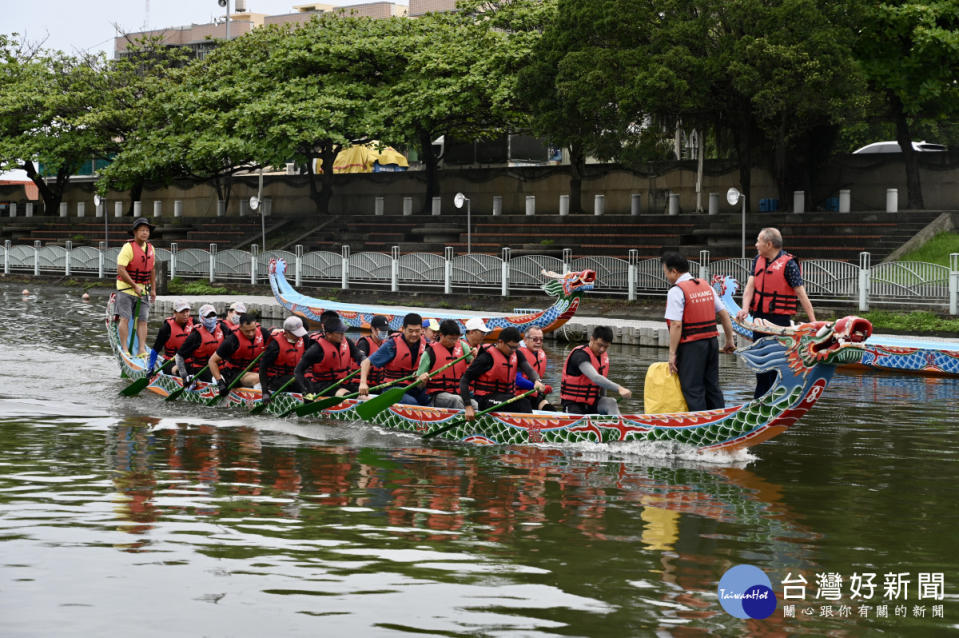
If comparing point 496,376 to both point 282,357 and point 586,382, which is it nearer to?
point 586,382

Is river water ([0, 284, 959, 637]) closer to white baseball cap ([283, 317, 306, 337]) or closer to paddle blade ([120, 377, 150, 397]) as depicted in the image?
white baseball cap ([283, 317, 306, 337])

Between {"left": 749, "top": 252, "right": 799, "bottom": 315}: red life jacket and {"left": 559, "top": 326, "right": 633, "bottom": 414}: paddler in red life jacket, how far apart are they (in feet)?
5.76

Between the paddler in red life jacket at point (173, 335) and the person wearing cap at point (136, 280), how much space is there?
73cm

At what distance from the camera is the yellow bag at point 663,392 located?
1127cm

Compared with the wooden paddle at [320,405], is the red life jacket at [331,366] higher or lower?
higher

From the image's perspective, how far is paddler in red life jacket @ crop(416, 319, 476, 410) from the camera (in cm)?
1304

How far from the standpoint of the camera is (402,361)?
1352cm

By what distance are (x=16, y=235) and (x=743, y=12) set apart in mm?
36464

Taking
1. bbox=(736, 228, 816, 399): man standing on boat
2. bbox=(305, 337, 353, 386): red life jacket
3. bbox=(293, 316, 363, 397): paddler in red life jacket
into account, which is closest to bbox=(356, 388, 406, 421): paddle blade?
bbox=(293, 316, 363, 397): paddler in red life jacket

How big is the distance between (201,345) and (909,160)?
22.6 metres

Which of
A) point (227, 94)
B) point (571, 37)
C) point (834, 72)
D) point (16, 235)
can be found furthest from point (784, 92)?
point (16, 235)

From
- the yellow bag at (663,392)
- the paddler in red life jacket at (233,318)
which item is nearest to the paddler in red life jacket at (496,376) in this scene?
the yellow bag at (663,392)

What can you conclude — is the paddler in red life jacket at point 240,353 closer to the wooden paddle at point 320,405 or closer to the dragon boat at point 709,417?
the dragon boat at point 709,417

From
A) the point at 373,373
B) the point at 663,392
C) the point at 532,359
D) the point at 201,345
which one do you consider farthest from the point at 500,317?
the point at 663,392
